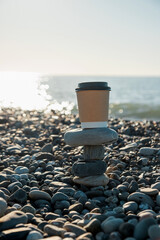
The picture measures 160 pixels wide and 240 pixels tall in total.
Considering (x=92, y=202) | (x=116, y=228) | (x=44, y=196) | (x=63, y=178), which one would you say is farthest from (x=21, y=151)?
(x=116, y=228)

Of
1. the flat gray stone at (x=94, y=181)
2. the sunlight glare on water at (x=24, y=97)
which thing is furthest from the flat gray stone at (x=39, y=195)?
the sunlight glare on water at (x=24, y=97)

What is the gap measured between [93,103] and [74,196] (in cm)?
111

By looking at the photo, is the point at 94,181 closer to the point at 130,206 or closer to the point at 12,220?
the point at 130,206

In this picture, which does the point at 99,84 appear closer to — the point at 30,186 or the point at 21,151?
the point at 30,186

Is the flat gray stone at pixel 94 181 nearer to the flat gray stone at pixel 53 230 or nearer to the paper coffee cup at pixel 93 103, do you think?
the paper coffee cup at pixel 93 103

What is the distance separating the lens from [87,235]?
2.26 meters

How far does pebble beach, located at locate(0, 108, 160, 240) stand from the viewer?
92.6 inches

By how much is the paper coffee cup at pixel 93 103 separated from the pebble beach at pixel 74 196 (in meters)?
0.77

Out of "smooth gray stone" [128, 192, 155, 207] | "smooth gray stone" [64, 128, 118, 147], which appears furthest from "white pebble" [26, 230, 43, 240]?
"smooth gray stone" [64, 128, 118, 147]

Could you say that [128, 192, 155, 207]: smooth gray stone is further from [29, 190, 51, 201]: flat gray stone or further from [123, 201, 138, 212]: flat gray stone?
[29, 190, 51, 201]: flat gray stone

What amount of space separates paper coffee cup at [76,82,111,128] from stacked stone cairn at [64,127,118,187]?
0.34ft

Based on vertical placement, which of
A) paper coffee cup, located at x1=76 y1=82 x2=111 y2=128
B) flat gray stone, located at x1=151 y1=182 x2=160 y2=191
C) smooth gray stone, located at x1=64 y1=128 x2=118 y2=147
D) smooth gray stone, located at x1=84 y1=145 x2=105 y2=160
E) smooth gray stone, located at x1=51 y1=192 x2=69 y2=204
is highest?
paper coffee cup, located at x1=76 y1=82 x2=111 y2=128

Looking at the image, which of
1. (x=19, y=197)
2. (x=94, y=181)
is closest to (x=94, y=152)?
(x=94, y=181)

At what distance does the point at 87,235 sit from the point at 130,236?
A: 33 cm
